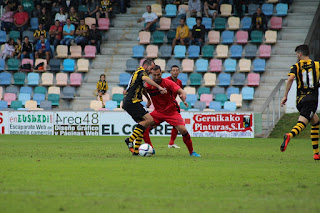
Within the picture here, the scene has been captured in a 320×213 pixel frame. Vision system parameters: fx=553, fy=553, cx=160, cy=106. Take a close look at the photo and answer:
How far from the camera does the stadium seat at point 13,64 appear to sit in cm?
2755

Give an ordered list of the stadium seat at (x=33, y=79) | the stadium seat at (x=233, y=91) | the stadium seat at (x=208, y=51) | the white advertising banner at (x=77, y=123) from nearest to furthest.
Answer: the white advertising banner at (x=77, y=123)
the stadium seat at (x=233, y=91)
the stadium seat at (x=208, y=51)
the stadium seat at (x=33, y=79)

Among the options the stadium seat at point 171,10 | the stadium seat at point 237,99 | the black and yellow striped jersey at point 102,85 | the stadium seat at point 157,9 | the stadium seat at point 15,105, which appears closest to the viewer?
the stadium seat at point 237,99

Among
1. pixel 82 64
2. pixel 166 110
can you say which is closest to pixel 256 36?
pixel 82 64

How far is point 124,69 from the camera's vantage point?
88.3 feet

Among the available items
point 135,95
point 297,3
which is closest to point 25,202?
point 135,95

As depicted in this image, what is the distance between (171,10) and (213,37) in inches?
121

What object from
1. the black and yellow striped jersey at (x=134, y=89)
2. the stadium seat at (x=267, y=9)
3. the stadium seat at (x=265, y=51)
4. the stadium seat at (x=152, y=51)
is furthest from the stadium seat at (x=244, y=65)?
the black and yellow striped jersey at (x=134, y=89)

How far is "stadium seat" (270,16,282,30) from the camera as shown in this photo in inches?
1028

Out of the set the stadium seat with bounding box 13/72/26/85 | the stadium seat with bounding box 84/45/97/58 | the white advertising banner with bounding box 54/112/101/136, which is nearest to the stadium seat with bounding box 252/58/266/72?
the white advertising banner with bounding box 54/112/101/136

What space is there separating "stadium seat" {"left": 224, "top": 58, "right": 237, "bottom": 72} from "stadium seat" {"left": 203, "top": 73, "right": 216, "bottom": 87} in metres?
0.73

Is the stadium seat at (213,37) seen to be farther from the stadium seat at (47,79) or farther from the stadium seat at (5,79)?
the stadium seat at (5,79)

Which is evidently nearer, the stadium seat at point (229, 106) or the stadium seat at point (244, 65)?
the stadium seat at point (229, 106)

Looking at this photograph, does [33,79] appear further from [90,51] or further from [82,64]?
[90,51]

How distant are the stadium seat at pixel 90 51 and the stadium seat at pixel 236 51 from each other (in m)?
6.79
